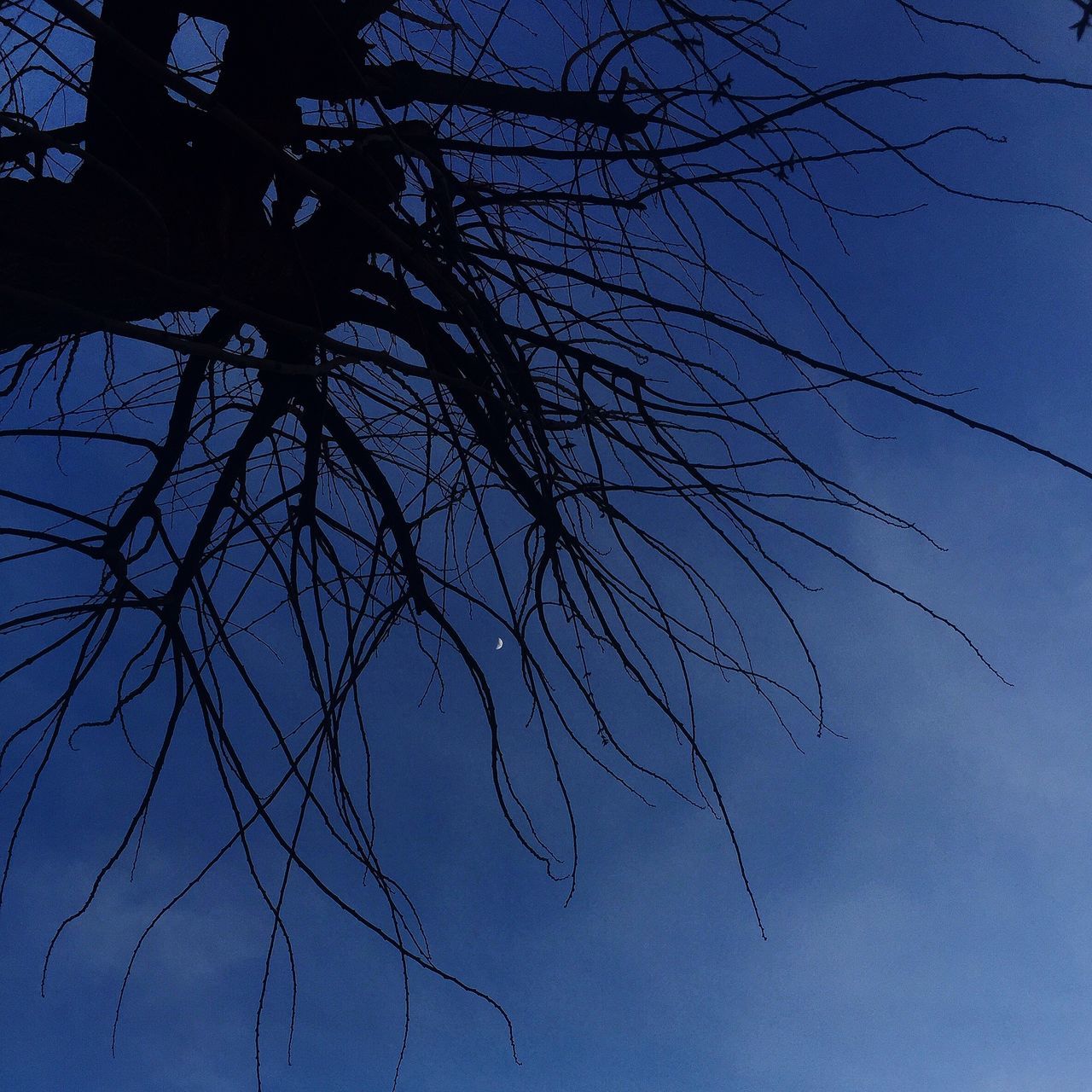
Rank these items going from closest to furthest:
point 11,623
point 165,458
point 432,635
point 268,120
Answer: point 11,623 < point 268,120 < point 165,458 < point 432,635

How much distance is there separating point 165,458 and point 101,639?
323 millimetres

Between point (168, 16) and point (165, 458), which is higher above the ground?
point (168, 16)

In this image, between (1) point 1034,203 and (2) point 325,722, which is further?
(2) point 325,722

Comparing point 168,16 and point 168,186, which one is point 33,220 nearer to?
point 168,186

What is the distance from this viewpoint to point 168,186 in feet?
4.50

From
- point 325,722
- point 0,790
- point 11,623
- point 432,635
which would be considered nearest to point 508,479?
point 432,635

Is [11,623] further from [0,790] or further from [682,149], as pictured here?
[682,149]

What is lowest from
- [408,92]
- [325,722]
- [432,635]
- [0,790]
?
[0,790]

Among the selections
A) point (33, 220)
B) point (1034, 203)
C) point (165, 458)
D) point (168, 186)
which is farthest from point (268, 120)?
point (1034, 203)

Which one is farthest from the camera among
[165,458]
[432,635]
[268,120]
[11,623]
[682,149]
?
[432,635]

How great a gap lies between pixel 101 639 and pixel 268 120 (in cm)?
88

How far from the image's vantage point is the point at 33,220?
1.21m

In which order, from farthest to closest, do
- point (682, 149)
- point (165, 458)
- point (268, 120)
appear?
point (165, 458) < point (268, 120) < point (682, 149)

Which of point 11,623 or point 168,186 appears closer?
point 11,623
